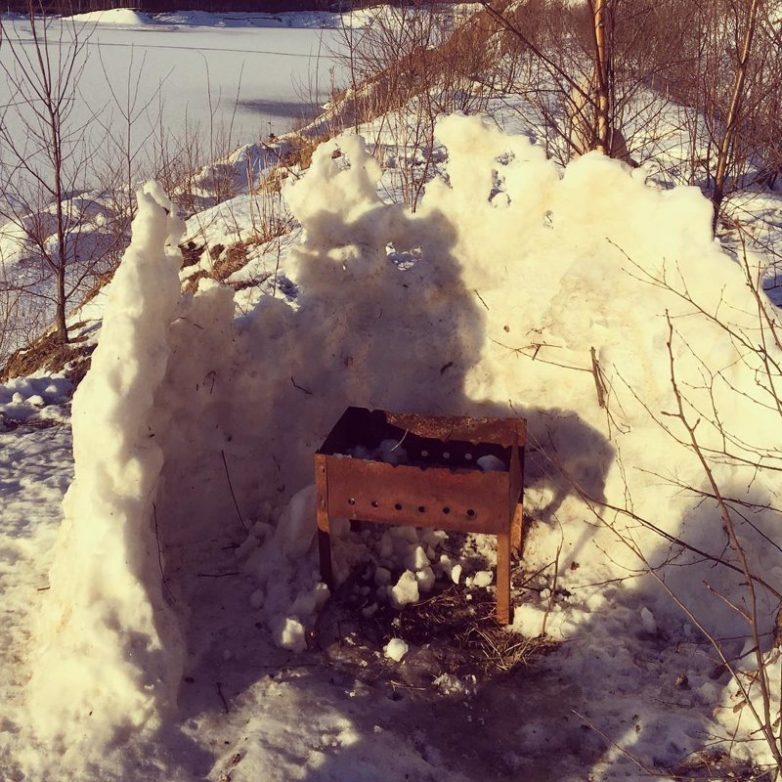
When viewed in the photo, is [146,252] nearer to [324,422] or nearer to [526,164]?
[324,422]

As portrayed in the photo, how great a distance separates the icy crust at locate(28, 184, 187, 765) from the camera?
2.19m

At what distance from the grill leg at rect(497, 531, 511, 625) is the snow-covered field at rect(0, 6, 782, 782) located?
83 mm

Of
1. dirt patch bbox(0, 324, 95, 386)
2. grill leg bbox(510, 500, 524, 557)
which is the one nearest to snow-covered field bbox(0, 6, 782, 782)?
grill leg bbox(510, 500, 524, 557)

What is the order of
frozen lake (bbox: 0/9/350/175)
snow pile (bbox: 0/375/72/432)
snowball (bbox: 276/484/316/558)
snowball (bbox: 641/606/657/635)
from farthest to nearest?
frozen lake (bbox: 0/9/350/175), snow pile (bbox: 0/375/72/432), snowball (bbox: 276/484/316/558), snowball (bbox: 641/606/657/635)

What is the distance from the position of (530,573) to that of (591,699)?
1.96 feet

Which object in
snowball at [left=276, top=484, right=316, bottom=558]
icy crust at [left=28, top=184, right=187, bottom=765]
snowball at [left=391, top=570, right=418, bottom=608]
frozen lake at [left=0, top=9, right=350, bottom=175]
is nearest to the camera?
icy crust at [left=28, top=184, right=187, bottom=765]

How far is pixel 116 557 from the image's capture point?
2.29 meters

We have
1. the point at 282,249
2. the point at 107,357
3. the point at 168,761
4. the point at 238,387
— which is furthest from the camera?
the point at 282,249

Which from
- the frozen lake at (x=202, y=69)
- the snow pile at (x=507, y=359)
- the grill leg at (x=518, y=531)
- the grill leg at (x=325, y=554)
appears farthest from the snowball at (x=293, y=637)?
the frozen lake at (x=202, y=69)

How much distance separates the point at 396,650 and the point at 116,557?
0.87 metres

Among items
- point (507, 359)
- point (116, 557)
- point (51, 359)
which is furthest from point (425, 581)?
point (51, 359)

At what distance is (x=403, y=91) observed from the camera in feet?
26.2

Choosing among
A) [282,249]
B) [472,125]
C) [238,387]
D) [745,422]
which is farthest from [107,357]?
[282,249]

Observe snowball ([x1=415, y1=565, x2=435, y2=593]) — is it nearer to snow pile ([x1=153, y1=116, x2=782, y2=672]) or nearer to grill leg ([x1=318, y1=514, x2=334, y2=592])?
snow pile ([x1=153, y1=116, x2=782, y2=672])
